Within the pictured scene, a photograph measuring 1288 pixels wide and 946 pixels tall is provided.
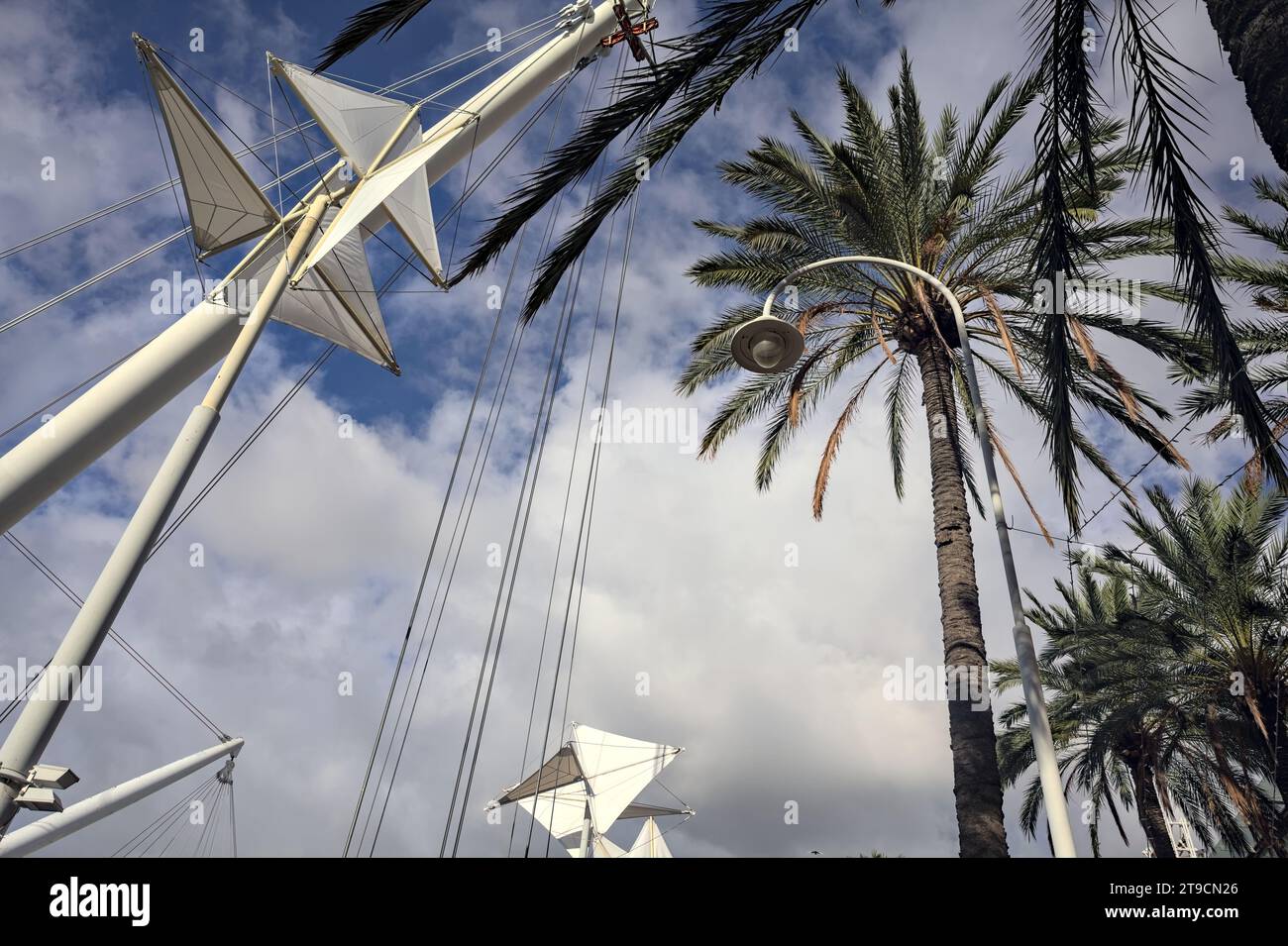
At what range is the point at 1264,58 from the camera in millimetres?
4695

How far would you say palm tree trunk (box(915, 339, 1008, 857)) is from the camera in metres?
9.30

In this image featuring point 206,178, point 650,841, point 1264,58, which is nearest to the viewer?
point 1264,58

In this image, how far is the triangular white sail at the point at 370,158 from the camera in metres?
12.6

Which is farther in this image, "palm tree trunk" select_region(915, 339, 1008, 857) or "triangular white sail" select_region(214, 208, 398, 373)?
"triangular white sail" select_region(214, 208, 398, 373)

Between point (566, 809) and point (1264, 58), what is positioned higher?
point (566, 809)

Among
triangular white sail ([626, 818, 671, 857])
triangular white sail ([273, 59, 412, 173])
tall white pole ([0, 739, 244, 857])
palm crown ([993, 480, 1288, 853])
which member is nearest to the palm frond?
triangular white sail ([273, 59, 412, 173])

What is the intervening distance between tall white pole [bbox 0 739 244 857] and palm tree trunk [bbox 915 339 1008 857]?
76.2 feet

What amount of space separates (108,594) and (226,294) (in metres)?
5.29

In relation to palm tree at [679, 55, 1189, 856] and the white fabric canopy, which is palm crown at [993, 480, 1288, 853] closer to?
palm tree at [679, 55, 1189, 856]

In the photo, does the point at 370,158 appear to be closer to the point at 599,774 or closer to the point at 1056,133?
the point at 1056,133

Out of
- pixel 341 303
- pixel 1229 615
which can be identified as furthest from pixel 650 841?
pixel 341 303

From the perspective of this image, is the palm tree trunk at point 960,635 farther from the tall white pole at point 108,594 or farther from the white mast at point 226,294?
the tall white pole at point 108,594

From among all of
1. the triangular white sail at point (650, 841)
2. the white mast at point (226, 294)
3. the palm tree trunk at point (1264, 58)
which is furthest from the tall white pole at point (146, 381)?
the triangular white sail at point (650, 841)
